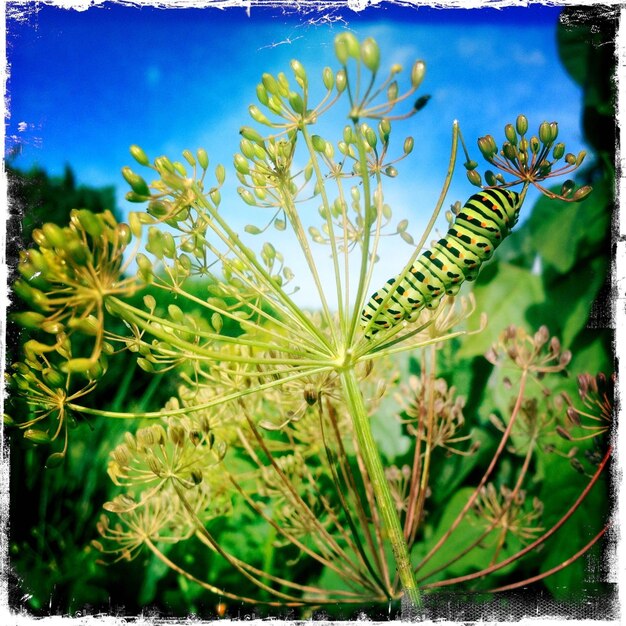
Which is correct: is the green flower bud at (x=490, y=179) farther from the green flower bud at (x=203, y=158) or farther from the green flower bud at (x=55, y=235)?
the green flower bud at (x=55, y=235)

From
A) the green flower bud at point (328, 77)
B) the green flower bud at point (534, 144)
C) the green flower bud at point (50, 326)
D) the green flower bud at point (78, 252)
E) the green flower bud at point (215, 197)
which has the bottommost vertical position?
the green flower bud at point (50, 326)

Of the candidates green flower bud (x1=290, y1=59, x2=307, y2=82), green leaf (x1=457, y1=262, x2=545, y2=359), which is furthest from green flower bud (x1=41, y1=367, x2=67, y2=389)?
green leaf (x1=457, y1=262, x2=545, y2=359)

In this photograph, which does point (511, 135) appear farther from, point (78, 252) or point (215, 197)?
point (78, 252)

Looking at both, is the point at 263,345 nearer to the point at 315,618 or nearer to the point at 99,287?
the point at 99,287

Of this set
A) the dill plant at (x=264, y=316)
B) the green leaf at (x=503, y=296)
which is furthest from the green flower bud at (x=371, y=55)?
the green leaf at (x=503, y=296)

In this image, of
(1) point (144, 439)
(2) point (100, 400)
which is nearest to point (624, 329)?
(1) point (144, 439)

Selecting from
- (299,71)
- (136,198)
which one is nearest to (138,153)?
(136,198)
